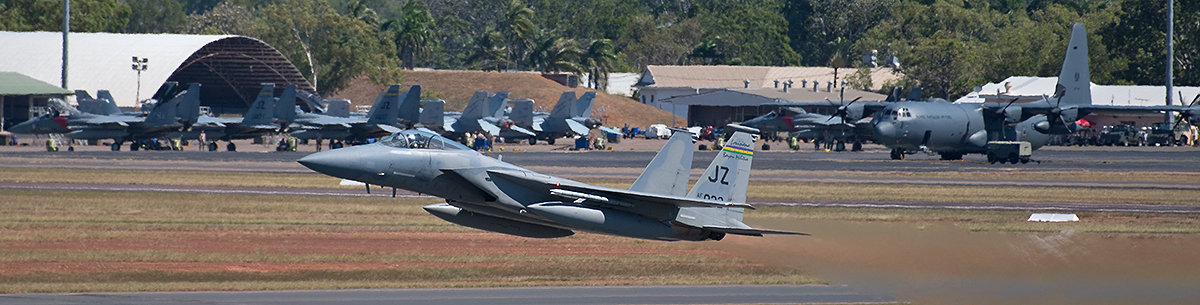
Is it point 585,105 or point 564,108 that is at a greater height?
point 585,105

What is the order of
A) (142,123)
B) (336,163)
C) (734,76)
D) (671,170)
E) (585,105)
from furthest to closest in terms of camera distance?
(734,76) → (585,105) → (142,123) → (671,170) → (336,163)

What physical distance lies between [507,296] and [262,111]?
5649 cm

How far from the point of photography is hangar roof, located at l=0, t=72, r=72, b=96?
338ft

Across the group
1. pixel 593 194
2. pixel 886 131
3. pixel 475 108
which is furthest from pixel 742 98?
pixel 593 194

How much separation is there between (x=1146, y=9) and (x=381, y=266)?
126531mm

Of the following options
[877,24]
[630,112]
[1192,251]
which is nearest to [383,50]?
[630,112]

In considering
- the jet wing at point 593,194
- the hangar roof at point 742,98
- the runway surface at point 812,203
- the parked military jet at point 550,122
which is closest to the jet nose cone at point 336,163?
the jet wing at point 593,194

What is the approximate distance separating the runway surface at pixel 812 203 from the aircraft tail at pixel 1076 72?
27124 millimetres

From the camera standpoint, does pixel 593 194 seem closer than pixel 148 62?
Yes

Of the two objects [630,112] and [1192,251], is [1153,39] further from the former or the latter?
[1192,251]

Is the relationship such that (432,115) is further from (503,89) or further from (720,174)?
(503,89)

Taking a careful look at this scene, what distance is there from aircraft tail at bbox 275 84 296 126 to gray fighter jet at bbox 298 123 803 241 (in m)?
57.8

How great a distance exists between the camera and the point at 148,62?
116250 millimetres

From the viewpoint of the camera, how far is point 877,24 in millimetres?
181750
